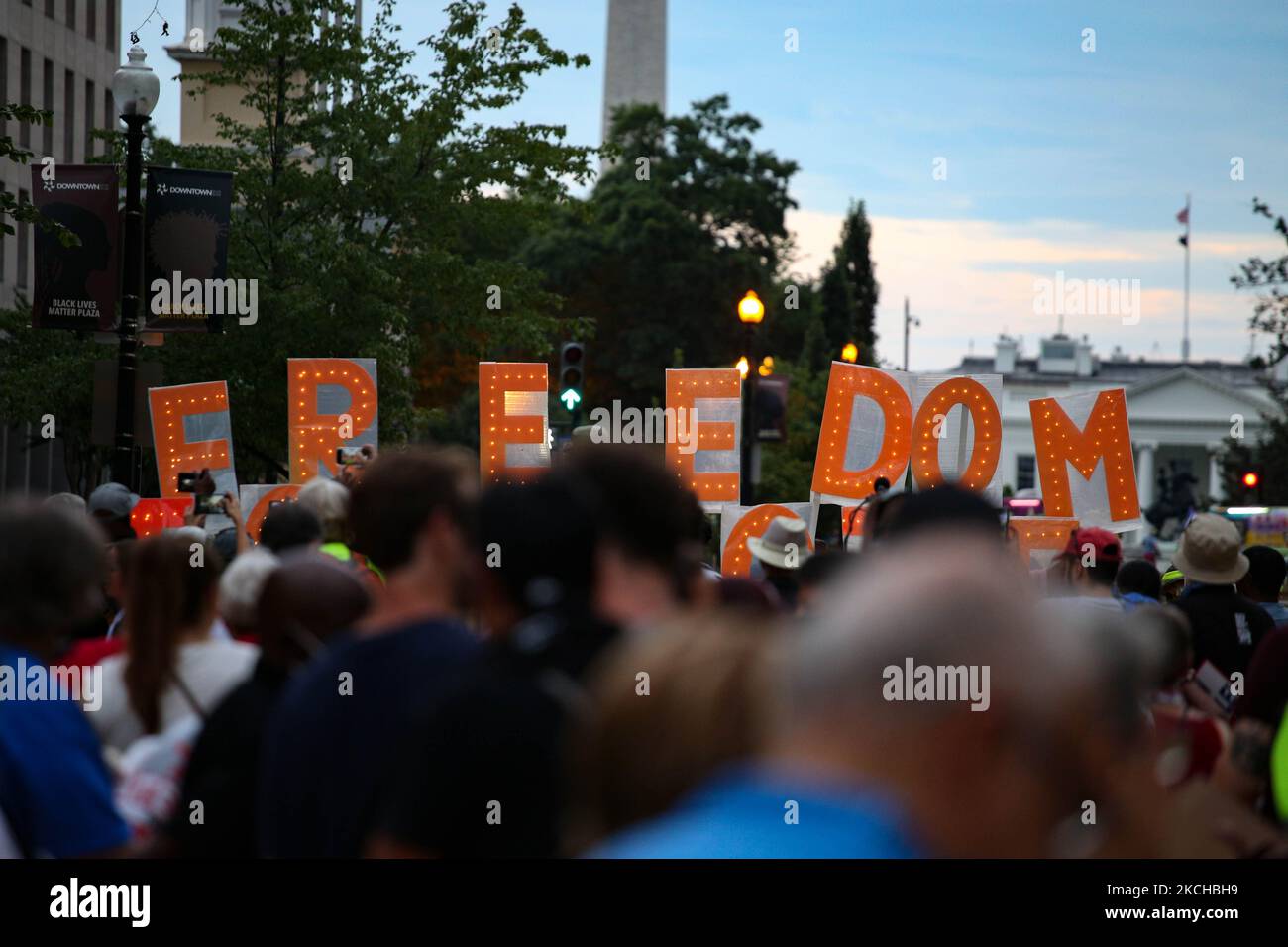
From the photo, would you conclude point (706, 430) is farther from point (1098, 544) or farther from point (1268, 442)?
point (1268, 442)

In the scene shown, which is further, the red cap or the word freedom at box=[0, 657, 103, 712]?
the red cap

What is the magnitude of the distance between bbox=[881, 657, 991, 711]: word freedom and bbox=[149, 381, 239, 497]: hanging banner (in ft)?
42.3

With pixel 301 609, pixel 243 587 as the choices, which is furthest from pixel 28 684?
pixel 243 587

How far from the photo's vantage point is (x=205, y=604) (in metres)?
4.77

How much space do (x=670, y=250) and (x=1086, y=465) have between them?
46925 mm

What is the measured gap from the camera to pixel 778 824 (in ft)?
5.65

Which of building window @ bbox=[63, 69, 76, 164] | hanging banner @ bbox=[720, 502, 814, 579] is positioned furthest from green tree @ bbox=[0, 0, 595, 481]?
building window @ bbox=[63, 69, 76, 164]

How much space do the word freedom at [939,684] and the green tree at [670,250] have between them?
56.6 m

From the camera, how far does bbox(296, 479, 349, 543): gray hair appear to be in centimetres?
666

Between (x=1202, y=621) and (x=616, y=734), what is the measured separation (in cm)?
552

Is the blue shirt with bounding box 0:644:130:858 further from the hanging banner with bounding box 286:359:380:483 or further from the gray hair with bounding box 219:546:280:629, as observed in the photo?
the hanging banner with bounding box 286:359:380:483

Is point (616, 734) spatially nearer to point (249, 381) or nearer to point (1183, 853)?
point (1183, 853)

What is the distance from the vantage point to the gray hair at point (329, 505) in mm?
6656
